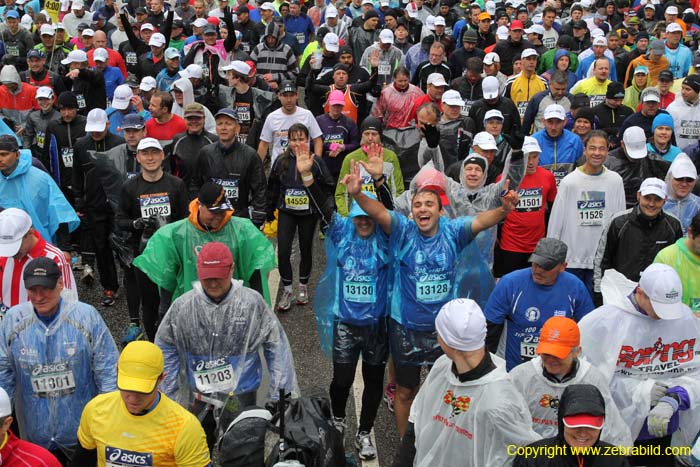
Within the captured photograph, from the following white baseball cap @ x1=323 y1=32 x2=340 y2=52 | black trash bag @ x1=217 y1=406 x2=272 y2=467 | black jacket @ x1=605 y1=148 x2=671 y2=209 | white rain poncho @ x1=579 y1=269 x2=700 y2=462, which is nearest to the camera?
black trash bag @ x1=217 y1=406 x2=272 y2=467

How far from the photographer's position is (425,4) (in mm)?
18781

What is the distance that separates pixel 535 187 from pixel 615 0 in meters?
11.9

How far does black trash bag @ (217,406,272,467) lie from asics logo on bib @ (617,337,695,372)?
89.8 inches

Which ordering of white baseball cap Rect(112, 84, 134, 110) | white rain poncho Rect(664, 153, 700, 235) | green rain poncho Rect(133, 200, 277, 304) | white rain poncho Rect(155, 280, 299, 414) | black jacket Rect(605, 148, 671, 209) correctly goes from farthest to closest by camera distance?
white baseball cap Rect(112, 84, 134, 110), black jacket Rect(605, 148, 671, 209), white rain poncho Rect(664, 153, 700, 235), green rain poncho Rect(133, 200, 277, 304), white rain poncho Rect(155, 280, 299, 414)

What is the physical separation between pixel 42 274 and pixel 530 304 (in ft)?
9.91

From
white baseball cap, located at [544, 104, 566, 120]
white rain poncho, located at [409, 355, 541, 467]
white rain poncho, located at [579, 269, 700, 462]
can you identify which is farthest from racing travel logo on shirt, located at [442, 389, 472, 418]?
white baseball cap, located at [544, 104, 566, 120]

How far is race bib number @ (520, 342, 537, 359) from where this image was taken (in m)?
5.69

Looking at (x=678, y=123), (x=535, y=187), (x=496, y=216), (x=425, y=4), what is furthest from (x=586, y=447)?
(x=425, y=4)

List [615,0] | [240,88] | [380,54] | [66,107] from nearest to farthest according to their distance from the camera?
[66,107] → [240,88] → [380,54] → [615,0]

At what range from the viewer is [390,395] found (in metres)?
7.01

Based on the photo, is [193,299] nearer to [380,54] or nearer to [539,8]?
[380,54]

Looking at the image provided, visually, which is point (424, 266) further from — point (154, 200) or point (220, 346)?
point (154, 200)

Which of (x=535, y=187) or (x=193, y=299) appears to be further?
(x=535, y=187)

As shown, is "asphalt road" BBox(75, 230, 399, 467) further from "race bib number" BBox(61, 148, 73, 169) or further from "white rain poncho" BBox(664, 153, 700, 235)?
"white rain poncho" BBox(664, 153, 700, 235)
